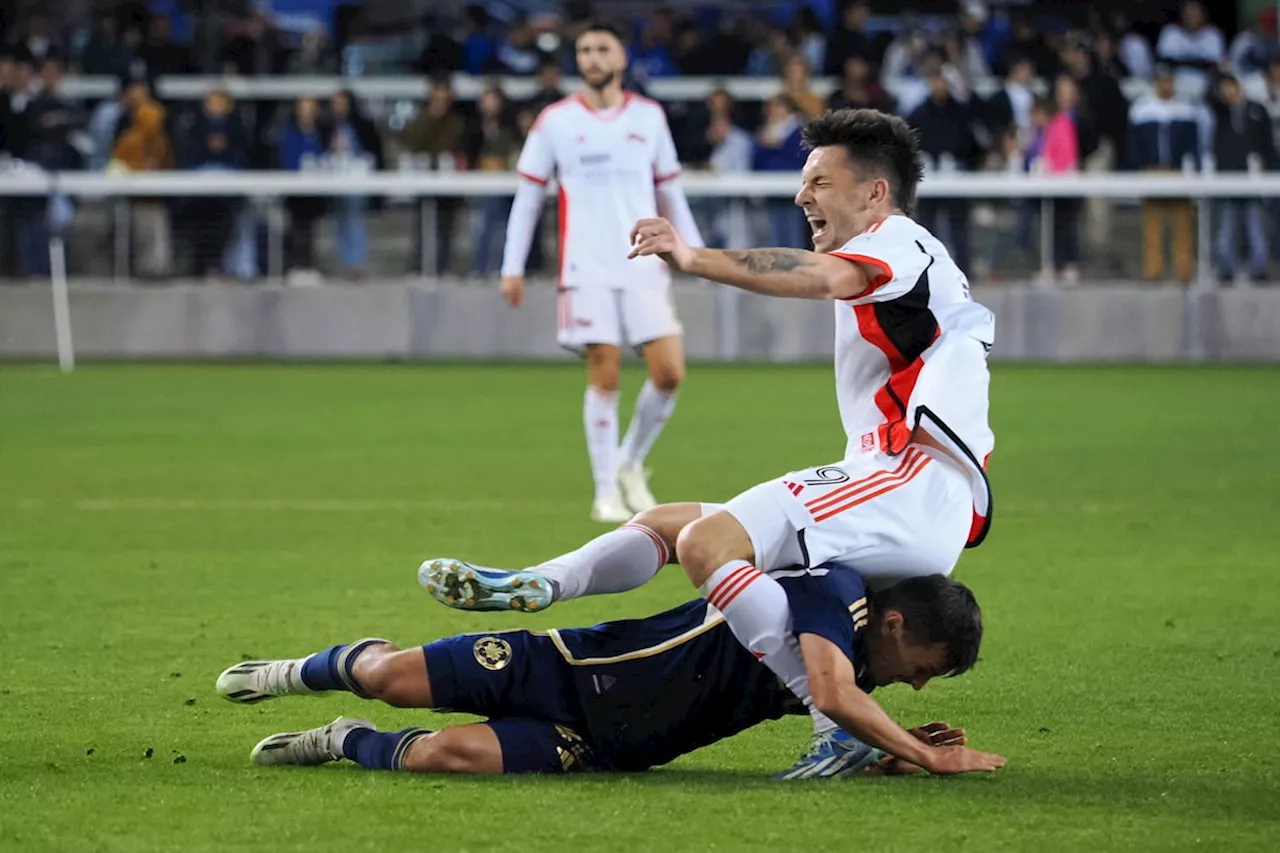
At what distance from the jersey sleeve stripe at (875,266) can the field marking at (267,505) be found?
619 cm

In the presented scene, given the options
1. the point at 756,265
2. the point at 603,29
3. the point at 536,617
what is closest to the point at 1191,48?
the point at 603,29

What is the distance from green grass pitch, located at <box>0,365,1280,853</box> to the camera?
5.12 metres

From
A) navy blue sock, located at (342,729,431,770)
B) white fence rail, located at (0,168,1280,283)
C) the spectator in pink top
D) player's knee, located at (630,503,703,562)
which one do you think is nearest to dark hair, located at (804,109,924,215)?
player's knee, located at (630,503,703,562)

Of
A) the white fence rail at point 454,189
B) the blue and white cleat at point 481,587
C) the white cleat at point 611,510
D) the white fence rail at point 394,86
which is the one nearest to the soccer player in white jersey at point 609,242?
the white cleat at point 611,510

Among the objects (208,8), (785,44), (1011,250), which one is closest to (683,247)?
(1011,250)

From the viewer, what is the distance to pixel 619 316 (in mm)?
12086

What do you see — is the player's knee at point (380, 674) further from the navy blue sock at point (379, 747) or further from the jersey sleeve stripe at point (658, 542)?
the jersey sleeve stripe at point (658, 542)

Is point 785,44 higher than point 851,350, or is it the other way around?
point 785,44

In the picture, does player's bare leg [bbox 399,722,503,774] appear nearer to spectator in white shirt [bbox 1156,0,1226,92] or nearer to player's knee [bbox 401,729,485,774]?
player's knee [bbox 401,729,485,774]

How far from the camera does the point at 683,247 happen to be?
211 inches

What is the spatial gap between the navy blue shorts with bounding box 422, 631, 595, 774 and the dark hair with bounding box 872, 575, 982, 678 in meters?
0.83

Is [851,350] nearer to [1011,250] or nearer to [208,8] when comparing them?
[1011,250]

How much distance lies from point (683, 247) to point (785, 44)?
20.7 meters

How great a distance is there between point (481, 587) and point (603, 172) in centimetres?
672
